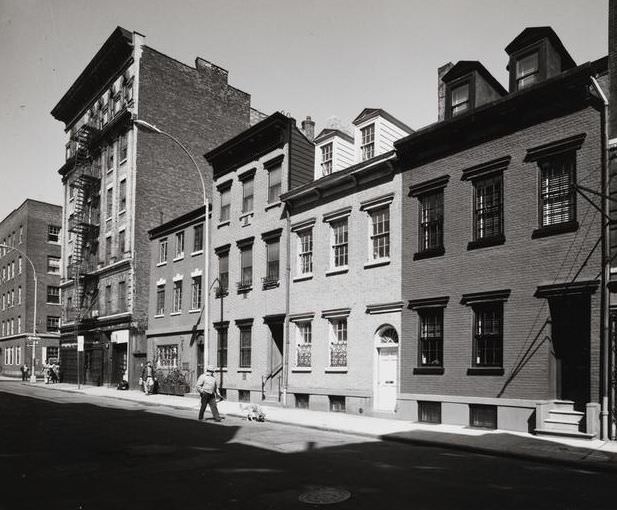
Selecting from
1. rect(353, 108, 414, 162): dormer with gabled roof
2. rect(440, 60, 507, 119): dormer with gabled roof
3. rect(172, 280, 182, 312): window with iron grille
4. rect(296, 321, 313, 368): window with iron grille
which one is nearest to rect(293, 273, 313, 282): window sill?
rect(296, 321, 313, 368): window with iron grille

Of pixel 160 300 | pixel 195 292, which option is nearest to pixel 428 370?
pixel 195 292

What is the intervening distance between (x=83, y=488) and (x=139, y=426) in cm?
845

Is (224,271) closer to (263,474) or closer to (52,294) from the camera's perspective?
(263,474)

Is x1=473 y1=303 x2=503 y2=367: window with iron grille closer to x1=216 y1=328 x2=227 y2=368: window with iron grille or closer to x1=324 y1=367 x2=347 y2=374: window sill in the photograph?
x1=324 y1=367 x2=347 y2=374: window sill

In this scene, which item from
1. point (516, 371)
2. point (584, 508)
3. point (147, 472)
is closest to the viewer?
point (584, 508)

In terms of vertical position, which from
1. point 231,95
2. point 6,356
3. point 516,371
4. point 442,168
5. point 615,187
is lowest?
point 6,356

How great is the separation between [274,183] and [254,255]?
3371mm

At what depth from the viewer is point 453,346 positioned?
694 inches

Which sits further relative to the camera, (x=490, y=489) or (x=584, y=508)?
(x=490, y=489)

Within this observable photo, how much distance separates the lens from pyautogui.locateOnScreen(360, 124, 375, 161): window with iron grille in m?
22.0

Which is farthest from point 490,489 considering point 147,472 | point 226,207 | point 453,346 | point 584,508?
point 226,207

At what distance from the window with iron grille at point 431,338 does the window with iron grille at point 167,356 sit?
17189 mm

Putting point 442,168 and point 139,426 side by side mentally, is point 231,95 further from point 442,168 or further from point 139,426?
point 139,426

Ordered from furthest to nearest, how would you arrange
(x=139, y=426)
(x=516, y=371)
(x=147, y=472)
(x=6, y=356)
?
(x=6, y=356) < (x=139, y=426) < (x=516, y=371) < (x=147, y=472)
